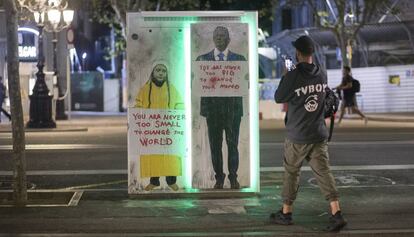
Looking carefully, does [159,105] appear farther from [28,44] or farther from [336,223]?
[28,44]

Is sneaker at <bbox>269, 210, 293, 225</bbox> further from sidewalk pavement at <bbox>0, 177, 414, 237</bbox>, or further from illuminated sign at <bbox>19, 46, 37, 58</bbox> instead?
illuminated sign at <bbox>19, 46, 37, 58</bbox>

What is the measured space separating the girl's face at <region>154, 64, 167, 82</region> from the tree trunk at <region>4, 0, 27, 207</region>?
162 cm

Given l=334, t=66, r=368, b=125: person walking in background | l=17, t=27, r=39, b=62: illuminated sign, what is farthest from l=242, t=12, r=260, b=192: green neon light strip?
l=17, t=27, r=39, b=62: illuminated sign

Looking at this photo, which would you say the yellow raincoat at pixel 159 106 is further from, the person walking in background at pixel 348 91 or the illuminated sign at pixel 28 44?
the illuminated sign at pixel 28 44

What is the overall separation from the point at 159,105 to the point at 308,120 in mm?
2066

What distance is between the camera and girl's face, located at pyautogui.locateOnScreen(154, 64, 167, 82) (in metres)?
7.99

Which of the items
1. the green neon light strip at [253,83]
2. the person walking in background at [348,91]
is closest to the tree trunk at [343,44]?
the person walking in background at [348,91]

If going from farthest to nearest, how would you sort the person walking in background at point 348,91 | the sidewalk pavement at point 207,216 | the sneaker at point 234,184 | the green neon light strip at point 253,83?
the person walking in background at point 348,91, the sneaker at point 234,184, the green neon light strip at point 253,83, the sidewalk pavement at point 207,216

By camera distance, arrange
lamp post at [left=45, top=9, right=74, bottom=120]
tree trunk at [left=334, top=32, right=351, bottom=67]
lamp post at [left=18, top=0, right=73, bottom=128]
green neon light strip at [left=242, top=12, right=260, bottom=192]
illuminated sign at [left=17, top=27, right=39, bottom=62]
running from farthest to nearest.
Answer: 1. tree trunk at [left=334, top=32, right=351, bottom=67]
2. illuminated sign at [left=17, top=27, right=39, bottom=62]
3. lamp post at [left=45, top=9, right=74, bottom=120]
4. lamp post at [left=18, top=0, right=73, bottom=128]
5. green neon light strip at [left=242, top=12, right=260, bottom=192]

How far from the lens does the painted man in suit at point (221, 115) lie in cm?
796

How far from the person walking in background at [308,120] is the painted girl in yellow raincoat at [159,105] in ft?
5.44

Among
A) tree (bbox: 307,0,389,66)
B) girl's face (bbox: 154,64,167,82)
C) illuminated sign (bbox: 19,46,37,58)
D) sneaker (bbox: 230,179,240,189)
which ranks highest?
tree (bbox: 307,0,389,66)

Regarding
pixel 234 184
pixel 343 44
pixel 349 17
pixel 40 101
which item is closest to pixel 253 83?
pixel 234 184

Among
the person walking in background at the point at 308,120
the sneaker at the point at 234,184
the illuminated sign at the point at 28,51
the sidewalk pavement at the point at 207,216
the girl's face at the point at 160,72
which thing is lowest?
the sidewalk pavement at the point at 207,216
